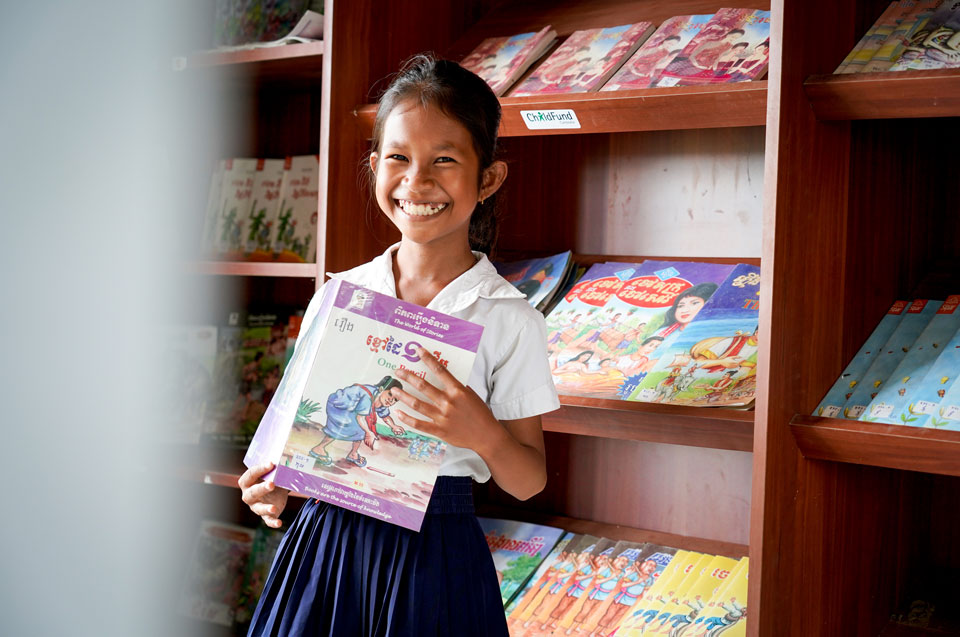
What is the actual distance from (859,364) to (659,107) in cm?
48

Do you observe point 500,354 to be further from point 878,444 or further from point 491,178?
point 878,444

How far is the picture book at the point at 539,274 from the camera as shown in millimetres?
1751

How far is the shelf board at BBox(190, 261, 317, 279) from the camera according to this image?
180 cm

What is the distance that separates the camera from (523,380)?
4.17 ft

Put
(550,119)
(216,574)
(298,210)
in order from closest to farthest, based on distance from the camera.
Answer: (550,119), (298,210), (216,574)

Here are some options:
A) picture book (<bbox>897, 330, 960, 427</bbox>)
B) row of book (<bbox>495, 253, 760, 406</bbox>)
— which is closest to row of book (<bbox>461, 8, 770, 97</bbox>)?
row of book (<bbox>495, 253, 760, 406</bbox>)

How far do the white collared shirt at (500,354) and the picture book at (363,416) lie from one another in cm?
11

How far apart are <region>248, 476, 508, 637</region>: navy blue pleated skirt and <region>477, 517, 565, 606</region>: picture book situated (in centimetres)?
42

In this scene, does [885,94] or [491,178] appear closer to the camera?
[885,94]

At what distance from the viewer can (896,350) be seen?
53.5 inches

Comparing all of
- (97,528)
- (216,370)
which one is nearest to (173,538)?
(97,528)

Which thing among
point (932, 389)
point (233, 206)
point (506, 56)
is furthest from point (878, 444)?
point (233, 206)

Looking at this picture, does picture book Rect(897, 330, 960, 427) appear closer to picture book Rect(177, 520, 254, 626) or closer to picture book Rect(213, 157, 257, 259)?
picture book Rect(213, 157, 257, 259)

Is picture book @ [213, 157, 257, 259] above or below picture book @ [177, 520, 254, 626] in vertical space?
above
